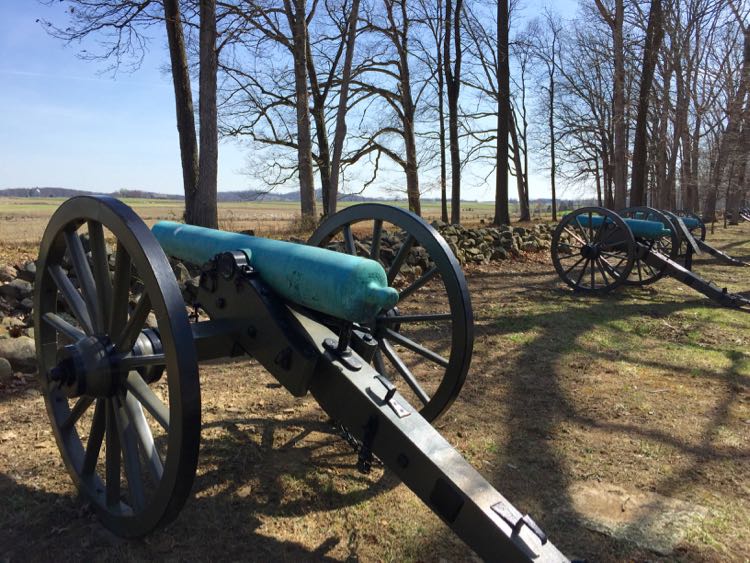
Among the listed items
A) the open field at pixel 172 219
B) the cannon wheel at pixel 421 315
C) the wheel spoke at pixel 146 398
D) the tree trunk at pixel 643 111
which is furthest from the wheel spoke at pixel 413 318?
the tree trunk at pixel 643 111

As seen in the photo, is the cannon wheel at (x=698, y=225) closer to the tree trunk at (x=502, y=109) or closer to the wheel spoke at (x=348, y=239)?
the tree trunk at (x=502, y=109)

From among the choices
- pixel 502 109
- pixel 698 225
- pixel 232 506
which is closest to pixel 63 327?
pixel 232 506

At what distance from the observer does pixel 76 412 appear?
8.33 feet

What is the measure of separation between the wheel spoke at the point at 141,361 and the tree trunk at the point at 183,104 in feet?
23.1

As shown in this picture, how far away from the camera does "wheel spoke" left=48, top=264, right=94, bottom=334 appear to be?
2561mm

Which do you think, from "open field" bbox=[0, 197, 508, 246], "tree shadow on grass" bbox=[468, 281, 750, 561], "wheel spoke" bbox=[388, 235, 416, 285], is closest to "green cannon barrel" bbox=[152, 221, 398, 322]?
"wheel spoke" bbox=[388, 235, 416, 285]

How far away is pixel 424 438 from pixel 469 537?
35 centimetres

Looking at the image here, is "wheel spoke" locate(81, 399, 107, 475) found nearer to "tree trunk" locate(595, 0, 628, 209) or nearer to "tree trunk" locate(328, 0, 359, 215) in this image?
"tree trunk" locate(328, 0, 359, 215)

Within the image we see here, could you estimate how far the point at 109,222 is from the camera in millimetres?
2094

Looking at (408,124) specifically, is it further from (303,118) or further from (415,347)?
(415,347)

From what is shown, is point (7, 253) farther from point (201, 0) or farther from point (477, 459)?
point (477, 459)

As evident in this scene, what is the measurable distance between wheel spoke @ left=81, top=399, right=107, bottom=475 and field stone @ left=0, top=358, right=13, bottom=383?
183cm

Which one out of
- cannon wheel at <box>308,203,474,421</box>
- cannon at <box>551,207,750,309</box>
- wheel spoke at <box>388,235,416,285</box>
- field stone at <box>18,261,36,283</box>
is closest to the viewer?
cannon wheel at <box>308,203,474,421</box>

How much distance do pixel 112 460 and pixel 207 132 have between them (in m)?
7.39
